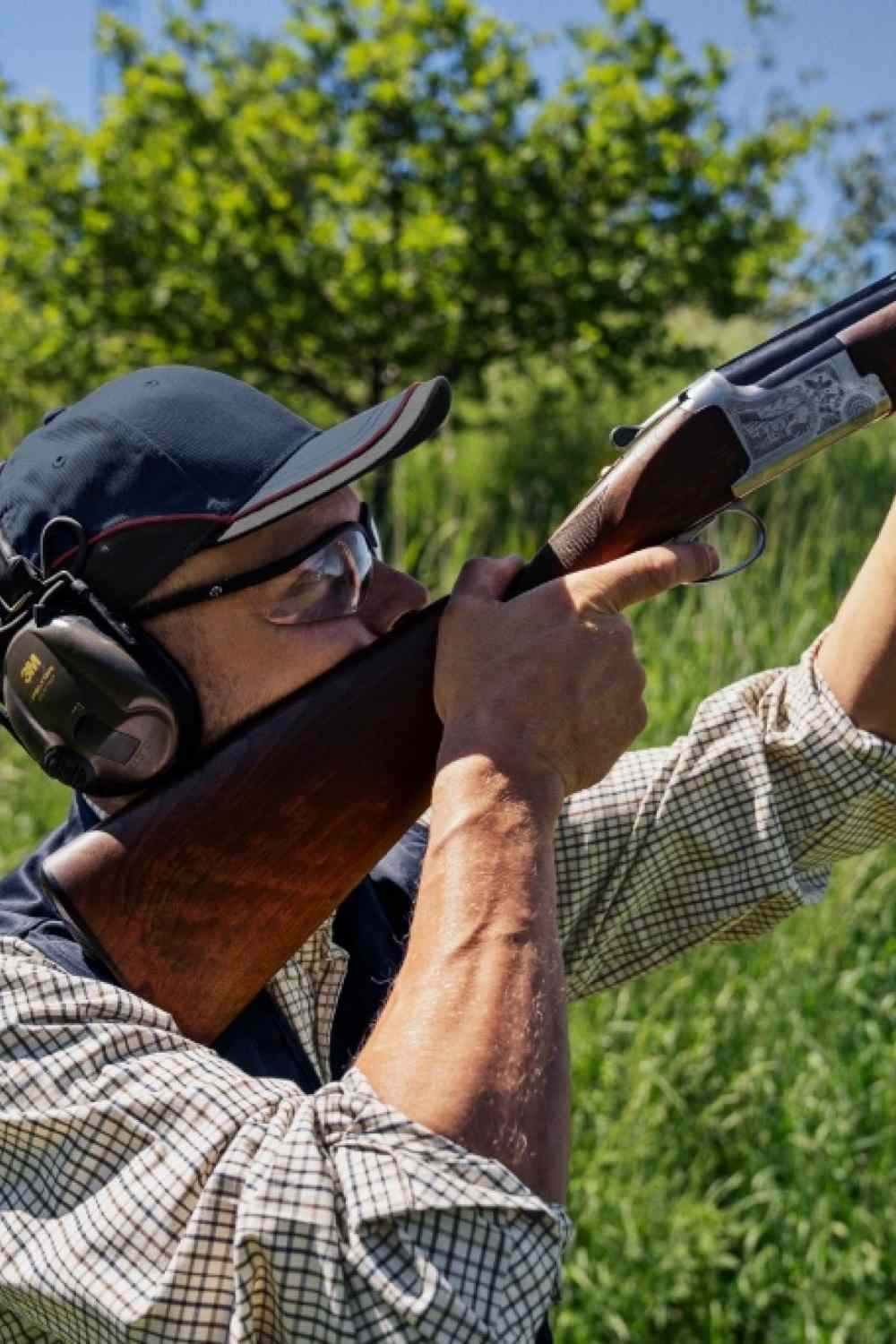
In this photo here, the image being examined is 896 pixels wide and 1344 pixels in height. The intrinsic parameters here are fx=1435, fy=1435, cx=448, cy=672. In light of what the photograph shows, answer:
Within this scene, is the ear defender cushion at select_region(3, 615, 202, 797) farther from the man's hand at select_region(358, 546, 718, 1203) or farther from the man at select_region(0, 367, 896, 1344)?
the man's hand at select_region(358, 546, 718, 1203)

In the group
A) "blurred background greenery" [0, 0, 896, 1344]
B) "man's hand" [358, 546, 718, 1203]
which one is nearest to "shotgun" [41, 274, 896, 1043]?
"man's hand" [358, 546, 718, 1203]

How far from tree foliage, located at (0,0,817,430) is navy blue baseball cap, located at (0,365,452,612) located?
20.1 feet

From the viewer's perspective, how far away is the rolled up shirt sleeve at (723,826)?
245 centimetres

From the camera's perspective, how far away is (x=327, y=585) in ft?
7.50

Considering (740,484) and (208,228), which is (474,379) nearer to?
(208,228)

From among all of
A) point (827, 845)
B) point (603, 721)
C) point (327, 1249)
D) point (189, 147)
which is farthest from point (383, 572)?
point (189, 147)

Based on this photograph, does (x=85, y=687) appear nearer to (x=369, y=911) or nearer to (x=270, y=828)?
(x=270, y=828)

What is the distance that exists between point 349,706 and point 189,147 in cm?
769

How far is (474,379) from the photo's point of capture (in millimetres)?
9227

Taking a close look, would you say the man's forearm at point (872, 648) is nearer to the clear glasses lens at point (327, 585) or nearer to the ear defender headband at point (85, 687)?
the clear glasses lens at point (327, 585)

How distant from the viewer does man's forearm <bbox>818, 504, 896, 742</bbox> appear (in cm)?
240

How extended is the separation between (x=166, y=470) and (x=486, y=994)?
3.20ft

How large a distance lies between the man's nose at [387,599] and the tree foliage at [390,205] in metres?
6.10

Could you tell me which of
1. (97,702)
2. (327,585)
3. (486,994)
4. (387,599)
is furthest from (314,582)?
(486,994)
